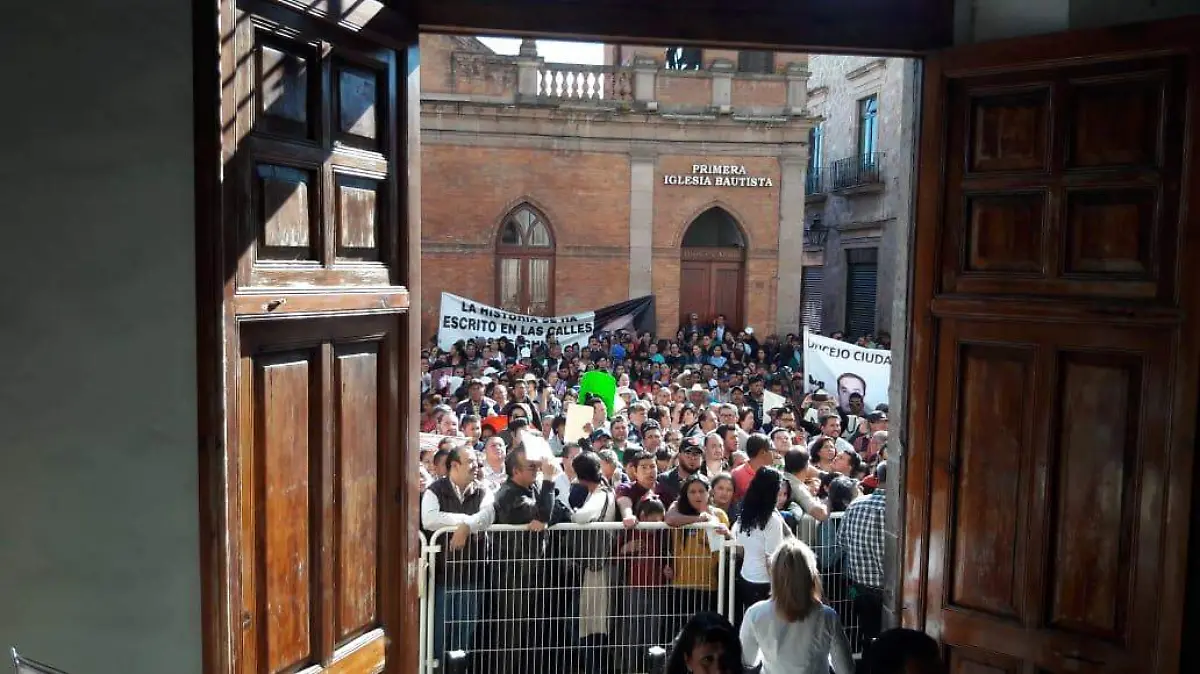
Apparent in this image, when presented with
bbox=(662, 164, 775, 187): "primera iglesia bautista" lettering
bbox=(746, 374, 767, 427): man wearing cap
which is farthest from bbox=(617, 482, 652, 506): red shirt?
bbox=(662, 164, 775, 187): "primera iglesia bautista" lettering

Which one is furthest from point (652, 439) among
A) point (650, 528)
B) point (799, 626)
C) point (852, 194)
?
point (852, 194)

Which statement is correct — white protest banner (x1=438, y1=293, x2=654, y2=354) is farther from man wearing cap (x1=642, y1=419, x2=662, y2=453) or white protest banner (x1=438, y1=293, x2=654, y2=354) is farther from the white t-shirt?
the white t-shirt

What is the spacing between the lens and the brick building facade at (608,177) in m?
21.1

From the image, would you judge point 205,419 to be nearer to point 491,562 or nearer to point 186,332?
point 186,332

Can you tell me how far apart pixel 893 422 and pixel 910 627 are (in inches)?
32.9

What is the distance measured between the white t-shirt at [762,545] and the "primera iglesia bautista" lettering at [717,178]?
1690cm

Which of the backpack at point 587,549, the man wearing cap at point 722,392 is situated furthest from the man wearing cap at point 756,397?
the backpack at point 587,549

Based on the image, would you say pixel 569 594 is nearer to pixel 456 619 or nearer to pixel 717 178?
pixel 456 619

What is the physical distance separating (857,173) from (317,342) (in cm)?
2315

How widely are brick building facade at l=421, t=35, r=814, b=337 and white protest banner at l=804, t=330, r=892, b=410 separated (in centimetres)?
951

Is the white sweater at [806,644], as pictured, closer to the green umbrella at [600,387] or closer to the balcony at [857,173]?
the green umbrella at [600,387]

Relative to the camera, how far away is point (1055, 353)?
3459 millimetres

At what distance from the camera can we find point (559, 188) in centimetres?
2166

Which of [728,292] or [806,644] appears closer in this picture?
[806,644]
